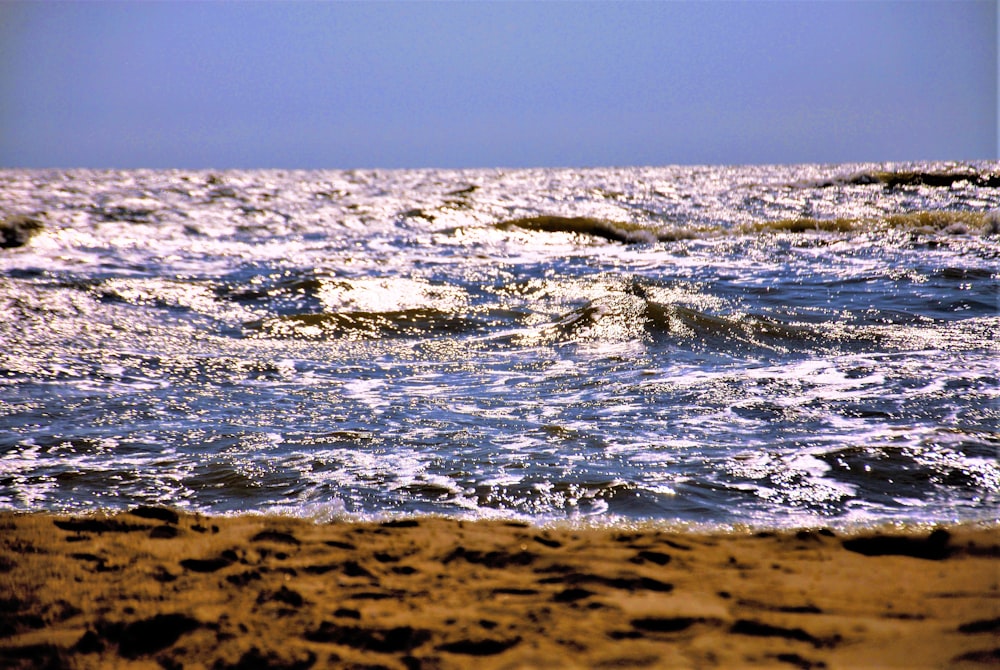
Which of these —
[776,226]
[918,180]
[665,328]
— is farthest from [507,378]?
[918,180]

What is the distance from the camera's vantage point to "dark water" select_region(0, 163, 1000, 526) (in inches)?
136

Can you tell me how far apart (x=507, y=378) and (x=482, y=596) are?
3331 millimetres

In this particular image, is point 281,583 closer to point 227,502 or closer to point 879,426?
point 227,502

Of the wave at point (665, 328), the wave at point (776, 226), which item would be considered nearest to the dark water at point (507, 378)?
the wave at point (665, 328)

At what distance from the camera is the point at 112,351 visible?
652cm

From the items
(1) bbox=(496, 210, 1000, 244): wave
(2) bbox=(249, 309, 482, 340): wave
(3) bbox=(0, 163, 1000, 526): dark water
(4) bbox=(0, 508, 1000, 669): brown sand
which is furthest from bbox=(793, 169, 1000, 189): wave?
(4) bbox=(0, 508, 1000, 669): brown sand

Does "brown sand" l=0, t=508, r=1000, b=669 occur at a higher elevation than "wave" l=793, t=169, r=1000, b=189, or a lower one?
lower

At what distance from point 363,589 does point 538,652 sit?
2.13 ft

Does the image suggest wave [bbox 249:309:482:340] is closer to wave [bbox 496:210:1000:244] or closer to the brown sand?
the brown sand

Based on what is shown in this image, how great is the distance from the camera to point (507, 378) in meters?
5.63

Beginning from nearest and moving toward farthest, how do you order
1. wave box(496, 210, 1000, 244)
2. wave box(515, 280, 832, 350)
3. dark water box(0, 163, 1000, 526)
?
dark water box(0, 163, 1000, 526)
wave box(515, 280, 832, 350)
wave box(496, 210, 1000, 244)

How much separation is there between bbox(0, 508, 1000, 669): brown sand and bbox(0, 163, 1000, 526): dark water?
1.33 ft

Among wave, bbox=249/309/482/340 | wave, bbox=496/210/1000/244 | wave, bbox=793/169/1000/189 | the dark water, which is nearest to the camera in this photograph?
the dark water

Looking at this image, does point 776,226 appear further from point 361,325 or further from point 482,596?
point 482,596
